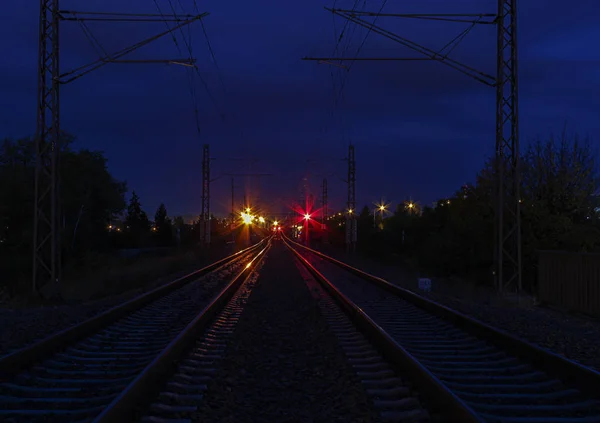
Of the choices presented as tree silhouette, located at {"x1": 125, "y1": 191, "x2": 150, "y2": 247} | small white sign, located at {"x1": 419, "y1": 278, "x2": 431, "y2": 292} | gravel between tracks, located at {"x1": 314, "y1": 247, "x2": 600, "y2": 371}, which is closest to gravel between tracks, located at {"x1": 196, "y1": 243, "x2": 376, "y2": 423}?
gravel between tracks, located at {"x1": 314, "y1": 247, "x2": 600, "y2": 371}

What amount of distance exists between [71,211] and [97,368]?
179 feet

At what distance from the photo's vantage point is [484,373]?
28.3 feet

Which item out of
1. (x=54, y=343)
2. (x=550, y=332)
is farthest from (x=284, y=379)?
(x=550, y=332)

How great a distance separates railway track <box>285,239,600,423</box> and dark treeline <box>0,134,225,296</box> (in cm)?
2595

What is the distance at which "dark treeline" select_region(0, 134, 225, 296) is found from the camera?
4453 cm

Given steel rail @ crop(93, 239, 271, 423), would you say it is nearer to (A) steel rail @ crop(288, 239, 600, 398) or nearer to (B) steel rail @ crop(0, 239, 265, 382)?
(B) steel rail @ crop(0, 239, 265, 382)

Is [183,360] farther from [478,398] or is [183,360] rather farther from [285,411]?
[478,398]

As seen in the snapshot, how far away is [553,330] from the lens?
12852 millimetres

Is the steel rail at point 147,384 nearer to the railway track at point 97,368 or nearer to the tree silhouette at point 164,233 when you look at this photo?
the railway track at point 97,368

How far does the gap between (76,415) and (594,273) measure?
54.7ft

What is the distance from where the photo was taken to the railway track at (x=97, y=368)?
6344 millimetres

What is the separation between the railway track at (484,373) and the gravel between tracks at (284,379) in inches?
29.7

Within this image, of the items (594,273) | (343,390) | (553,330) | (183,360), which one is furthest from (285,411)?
(594,273)

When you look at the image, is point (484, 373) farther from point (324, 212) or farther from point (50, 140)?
point (324, 212)
